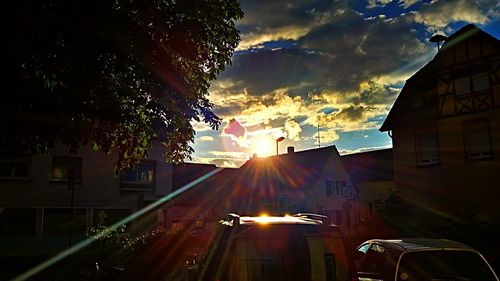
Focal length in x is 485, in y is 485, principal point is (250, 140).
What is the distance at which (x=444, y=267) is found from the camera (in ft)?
23.9

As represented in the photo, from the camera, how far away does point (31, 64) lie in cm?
714

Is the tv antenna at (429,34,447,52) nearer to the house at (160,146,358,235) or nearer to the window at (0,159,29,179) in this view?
the house at (160,146,358,235)

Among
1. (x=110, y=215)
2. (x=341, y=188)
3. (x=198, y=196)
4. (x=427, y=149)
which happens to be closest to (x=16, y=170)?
(x=110, y=215)

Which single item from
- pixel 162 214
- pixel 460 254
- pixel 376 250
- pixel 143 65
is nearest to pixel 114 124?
pixel 143 65

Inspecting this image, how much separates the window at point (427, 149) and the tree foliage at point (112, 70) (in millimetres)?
18987

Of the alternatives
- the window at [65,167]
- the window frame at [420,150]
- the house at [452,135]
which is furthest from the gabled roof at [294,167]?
the window at [65,167]

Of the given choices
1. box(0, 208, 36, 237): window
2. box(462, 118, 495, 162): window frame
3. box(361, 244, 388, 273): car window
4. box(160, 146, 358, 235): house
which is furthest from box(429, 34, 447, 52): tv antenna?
box(0, 208, 36, 237): window

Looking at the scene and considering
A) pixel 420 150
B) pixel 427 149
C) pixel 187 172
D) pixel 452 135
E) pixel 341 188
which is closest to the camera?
pixel 452 135

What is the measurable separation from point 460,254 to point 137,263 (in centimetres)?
808

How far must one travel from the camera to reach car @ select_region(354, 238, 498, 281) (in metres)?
7.16

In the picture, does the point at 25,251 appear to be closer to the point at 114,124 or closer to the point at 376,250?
the point at 114,124

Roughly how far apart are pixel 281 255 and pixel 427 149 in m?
24.6

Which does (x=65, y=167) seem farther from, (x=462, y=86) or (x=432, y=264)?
(x=432, y=264)

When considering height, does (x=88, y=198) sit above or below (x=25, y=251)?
above
